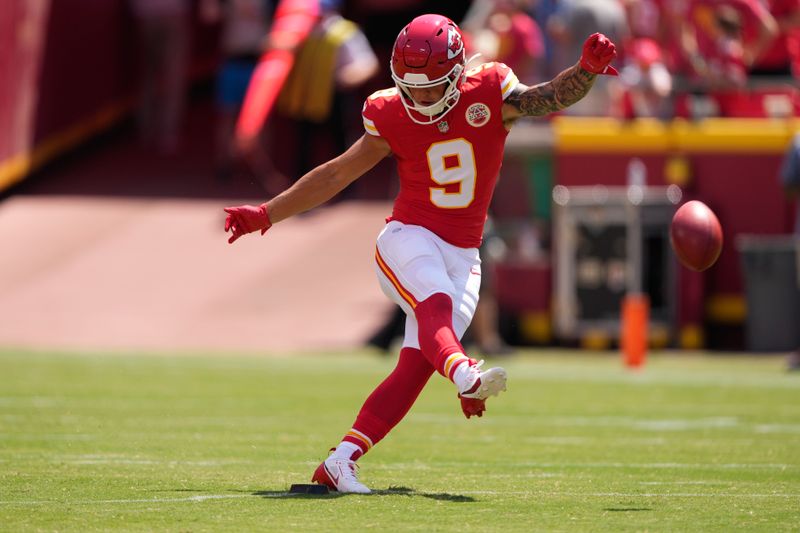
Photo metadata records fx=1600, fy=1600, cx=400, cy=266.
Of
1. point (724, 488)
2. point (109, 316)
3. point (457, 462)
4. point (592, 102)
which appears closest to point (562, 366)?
point (592, 102)

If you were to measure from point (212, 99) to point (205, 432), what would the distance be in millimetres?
16049

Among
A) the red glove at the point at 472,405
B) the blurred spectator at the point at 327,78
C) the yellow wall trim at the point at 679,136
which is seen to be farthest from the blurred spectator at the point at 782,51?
the red glove at the point at 472,405

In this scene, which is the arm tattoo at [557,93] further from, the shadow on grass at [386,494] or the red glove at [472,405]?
the shadow on grass at [386,494]

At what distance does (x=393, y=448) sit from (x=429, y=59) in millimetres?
2575

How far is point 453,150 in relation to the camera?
22.6 ft

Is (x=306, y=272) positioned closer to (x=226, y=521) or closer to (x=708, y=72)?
(x=708, y=72)

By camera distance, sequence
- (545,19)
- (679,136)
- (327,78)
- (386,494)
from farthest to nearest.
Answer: (327,78)
(545,19)
(679,136)
(386,494)

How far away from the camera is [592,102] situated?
15.9 metres

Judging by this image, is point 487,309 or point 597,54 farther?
point 487,309

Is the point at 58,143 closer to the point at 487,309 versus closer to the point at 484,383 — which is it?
the point at 487,309

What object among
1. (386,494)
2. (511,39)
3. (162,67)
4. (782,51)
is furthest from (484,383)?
(162,67)

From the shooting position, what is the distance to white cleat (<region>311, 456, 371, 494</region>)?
6.52 meters

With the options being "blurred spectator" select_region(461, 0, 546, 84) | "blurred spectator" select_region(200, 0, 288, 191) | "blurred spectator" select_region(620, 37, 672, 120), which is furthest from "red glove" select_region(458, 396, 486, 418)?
"blurred spectator" select_region(200, 0, 288, 191)

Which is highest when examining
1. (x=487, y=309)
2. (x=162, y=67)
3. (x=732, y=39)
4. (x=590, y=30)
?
(x=590, y=30)
